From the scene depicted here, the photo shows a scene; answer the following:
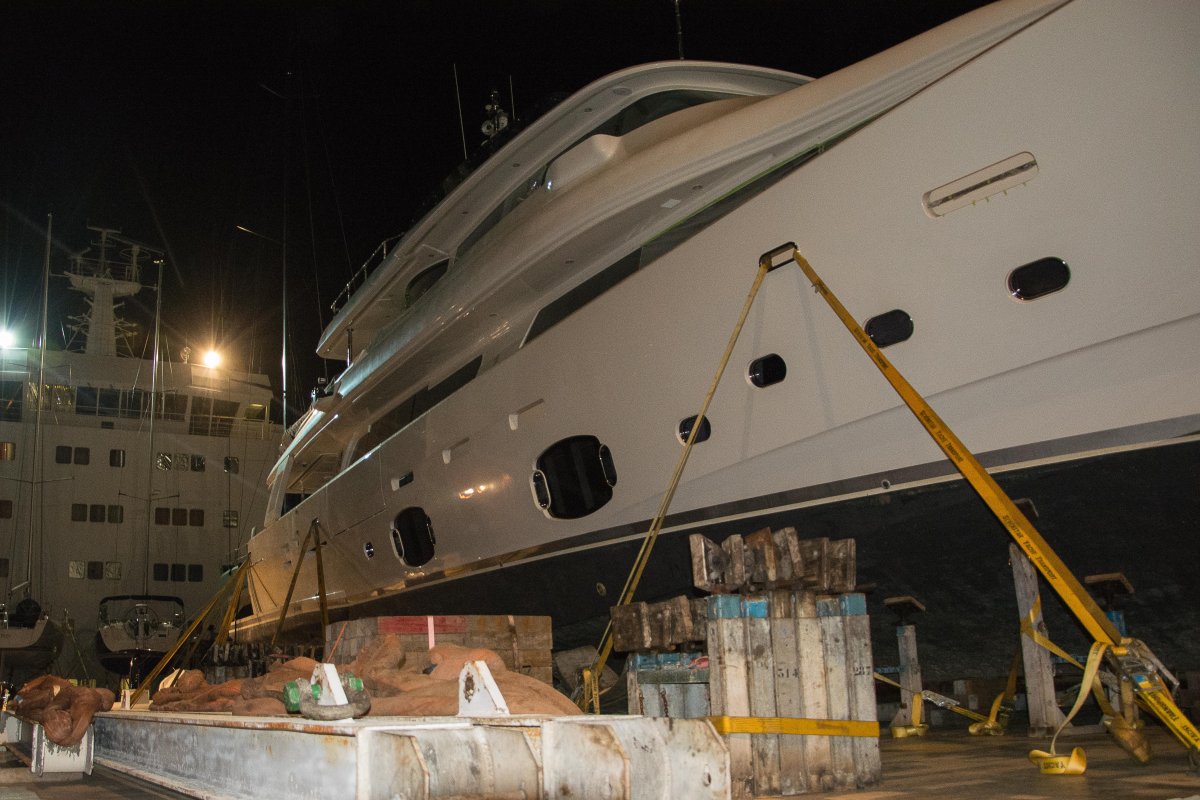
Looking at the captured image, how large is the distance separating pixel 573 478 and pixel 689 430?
1482mm

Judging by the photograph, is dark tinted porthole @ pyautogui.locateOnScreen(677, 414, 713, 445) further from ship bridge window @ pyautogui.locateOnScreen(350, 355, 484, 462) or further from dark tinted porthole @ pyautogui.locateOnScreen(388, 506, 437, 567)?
dark tinted porthole @ pyautogui.locateOnScreen(388, 506, 437, 567)

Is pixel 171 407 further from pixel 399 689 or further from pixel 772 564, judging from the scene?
pixel 772 564

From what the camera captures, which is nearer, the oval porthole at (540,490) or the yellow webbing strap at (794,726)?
the yellow webbing strap at (794,726)

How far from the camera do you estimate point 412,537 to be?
1106cm

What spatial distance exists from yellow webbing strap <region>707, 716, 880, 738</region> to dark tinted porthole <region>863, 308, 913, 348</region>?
2.37 metres

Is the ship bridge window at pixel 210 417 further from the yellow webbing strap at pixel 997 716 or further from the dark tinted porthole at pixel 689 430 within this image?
the yellow webbing strap at pixel 997 716

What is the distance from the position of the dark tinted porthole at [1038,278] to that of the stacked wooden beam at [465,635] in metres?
4.31

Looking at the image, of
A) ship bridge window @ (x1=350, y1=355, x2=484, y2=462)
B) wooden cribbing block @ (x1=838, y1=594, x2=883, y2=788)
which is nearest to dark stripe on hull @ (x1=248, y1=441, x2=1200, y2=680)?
wooden cribbing block @ (x1=838, y1=594, x2=883, y2=788)

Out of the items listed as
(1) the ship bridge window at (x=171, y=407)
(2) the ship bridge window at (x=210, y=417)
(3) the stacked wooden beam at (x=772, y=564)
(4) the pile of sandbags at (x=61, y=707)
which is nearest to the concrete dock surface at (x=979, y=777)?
(4) the pile of sandbags at (x=61, y=707)

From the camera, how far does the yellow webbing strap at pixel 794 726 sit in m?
4.74

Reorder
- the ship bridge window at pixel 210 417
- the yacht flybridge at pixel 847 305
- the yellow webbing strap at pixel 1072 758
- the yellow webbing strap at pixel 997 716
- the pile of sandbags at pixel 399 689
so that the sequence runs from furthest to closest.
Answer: the ship bridge window at pixel 210 417 < the yellow webbing strap at pixel 997 716 < the yacht flybridge at pixel 847 305 < the yellow webbing strap at pixel 1072 758 < the pile of sandbags at pixel 399 689

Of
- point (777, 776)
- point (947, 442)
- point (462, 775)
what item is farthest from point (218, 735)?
point (947, 442)

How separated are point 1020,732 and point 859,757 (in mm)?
4194

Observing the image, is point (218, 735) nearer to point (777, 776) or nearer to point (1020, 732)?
point (777, 776)
